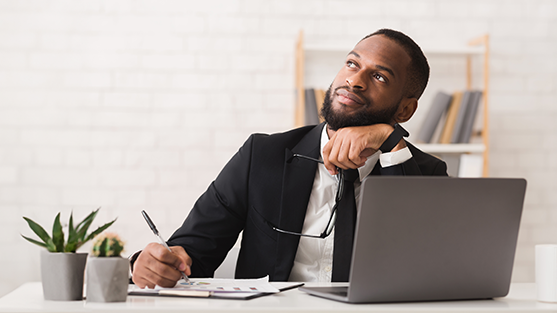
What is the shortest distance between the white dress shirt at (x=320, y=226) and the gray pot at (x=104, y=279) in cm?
74

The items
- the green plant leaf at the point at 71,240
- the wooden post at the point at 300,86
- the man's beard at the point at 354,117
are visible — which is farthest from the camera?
the wooden post at the point at 300,86

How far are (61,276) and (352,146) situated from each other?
0.74 metres

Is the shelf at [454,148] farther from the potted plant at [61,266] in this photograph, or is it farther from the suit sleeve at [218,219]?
the potted plant at [61,266]

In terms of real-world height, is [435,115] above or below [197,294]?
above

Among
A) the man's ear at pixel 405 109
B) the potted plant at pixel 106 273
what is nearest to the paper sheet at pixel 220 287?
the potted plant at pixel 106 273

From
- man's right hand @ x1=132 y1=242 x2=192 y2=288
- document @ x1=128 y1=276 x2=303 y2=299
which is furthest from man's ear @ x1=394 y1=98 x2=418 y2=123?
man's right hand @ x1=132 y1=242 x2=192 y2=288

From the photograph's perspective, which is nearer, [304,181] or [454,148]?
[304,181]

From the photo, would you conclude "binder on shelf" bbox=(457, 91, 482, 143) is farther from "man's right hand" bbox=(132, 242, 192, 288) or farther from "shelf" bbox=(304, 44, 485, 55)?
"man's right hand" bbox=(132, 242, 192, 288)

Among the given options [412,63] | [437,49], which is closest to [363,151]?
[412,63]

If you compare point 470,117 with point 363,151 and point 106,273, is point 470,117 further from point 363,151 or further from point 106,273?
point 106,273

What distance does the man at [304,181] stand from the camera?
4.79 feet

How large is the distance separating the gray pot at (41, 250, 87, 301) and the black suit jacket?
0.61 metres

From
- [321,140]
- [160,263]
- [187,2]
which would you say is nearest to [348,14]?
[187,2]

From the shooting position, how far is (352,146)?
4.33ft
